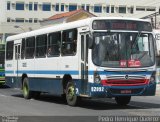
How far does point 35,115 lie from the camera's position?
634 inches

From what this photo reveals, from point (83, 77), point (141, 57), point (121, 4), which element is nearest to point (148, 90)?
point (141, 57)

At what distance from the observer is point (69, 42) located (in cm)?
1975

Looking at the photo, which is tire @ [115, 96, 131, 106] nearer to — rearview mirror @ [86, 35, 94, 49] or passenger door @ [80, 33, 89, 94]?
passenger door @ [80, 33, 89, 94]

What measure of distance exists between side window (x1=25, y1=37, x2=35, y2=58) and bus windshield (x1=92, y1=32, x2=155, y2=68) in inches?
254

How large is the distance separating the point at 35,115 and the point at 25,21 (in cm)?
10430

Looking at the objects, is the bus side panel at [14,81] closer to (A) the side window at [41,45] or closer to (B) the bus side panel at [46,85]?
(B) the bus side panel at [46,85]

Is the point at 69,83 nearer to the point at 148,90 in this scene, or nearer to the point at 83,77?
the point at 83,77

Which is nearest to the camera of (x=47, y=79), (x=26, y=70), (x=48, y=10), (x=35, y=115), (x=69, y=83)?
(x=35, y=115)

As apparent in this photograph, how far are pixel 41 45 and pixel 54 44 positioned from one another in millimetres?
1772

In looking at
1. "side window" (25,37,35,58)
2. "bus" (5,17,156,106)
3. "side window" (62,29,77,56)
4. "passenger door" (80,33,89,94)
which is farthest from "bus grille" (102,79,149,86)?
"side window" (25,37,35,58)

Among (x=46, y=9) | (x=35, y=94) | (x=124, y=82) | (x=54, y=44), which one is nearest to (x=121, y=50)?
(x=124, y=82)

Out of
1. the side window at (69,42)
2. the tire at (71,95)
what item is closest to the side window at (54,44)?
the side window at (69,42)

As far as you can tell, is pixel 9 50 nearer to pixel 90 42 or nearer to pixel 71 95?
pixel 71 95

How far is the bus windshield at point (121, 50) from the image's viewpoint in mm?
17969
